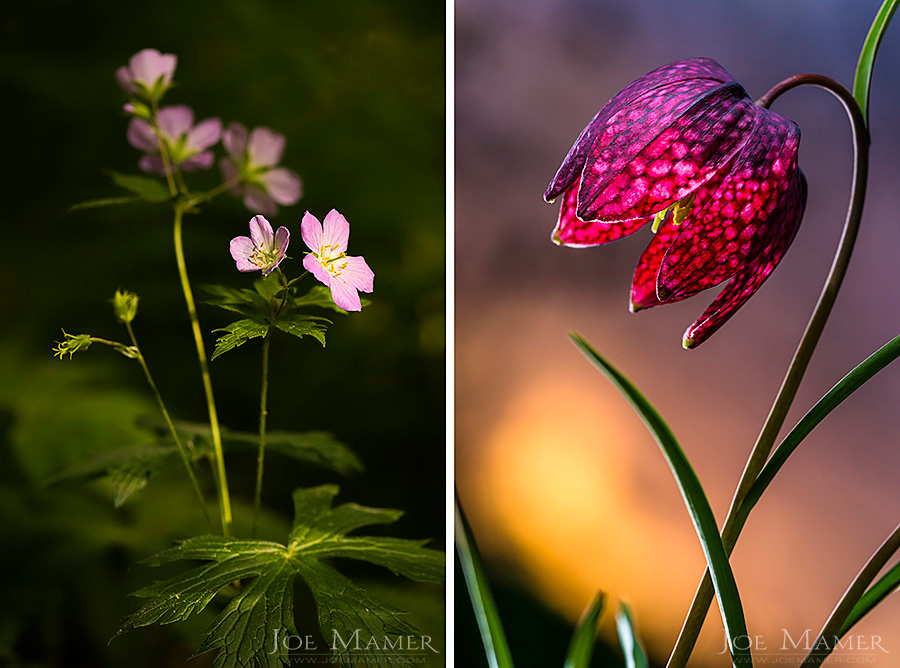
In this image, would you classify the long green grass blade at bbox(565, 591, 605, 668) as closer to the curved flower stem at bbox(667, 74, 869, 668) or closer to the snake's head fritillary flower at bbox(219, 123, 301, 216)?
the curved flower stem at bbox(667, 74, 869, 668)

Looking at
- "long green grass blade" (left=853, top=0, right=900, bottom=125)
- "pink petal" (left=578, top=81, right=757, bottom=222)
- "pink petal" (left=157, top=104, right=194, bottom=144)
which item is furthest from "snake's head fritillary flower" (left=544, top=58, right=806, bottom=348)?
"pink petal" (left=157, top=104, right=194, bottom=144)

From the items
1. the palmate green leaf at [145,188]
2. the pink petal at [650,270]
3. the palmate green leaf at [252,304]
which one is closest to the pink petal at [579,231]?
the pink petal at [650,270]

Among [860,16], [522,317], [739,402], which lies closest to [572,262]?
[522,317]

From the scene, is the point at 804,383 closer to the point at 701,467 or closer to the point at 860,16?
the point at 701,467

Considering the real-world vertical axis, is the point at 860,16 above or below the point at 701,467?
above

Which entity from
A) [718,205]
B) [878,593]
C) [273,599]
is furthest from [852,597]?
[273,599]

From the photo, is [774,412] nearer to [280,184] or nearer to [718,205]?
[718,205]
